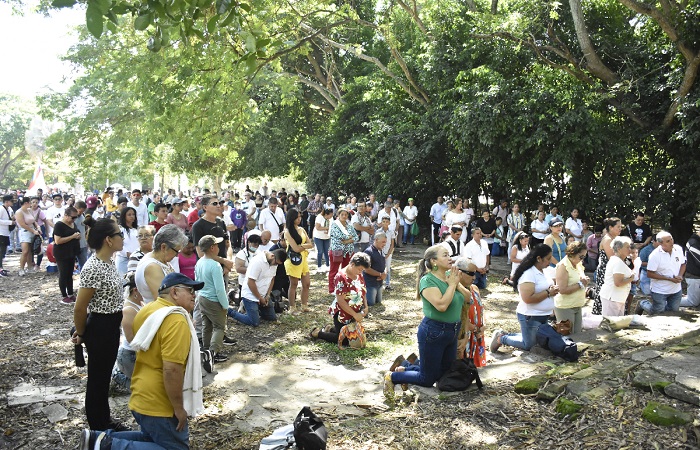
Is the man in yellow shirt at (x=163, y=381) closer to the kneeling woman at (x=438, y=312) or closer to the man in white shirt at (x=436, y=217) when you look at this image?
the kneeling woman at (x=438, y=312)

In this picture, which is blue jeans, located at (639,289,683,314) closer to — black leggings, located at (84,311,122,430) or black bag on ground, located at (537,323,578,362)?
black bag on ground, located at (537,323,578,362)

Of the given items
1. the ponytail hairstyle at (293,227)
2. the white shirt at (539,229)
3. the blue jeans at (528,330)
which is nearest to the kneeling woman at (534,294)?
the blue jeans at (528,330)

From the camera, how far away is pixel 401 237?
19.0 metres

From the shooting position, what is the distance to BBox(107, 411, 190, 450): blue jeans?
3.60 meters

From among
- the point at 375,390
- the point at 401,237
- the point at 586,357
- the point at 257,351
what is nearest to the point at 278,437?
the point at 375,390

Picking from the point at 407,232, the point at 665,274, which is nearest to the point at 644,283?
the point at 665,274

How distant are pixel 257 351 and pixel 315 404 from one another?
1946 millimetres

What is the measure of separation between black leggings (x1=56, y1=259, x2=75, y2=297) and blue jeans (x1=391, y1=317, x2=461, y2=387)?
20.3 ft

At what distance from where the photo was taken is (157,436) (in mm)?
3621

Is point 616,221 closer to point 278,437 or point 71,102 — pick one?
point 278,437

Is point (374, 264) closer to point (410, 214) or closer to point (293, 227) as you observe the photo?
point (293, 227)

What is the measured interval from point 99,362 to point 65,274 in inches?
221

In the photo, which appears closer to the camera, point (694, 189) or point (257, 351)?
point (257, 351)

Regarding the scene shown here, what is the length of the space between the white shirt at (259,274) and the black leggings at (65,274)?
3102 mm
